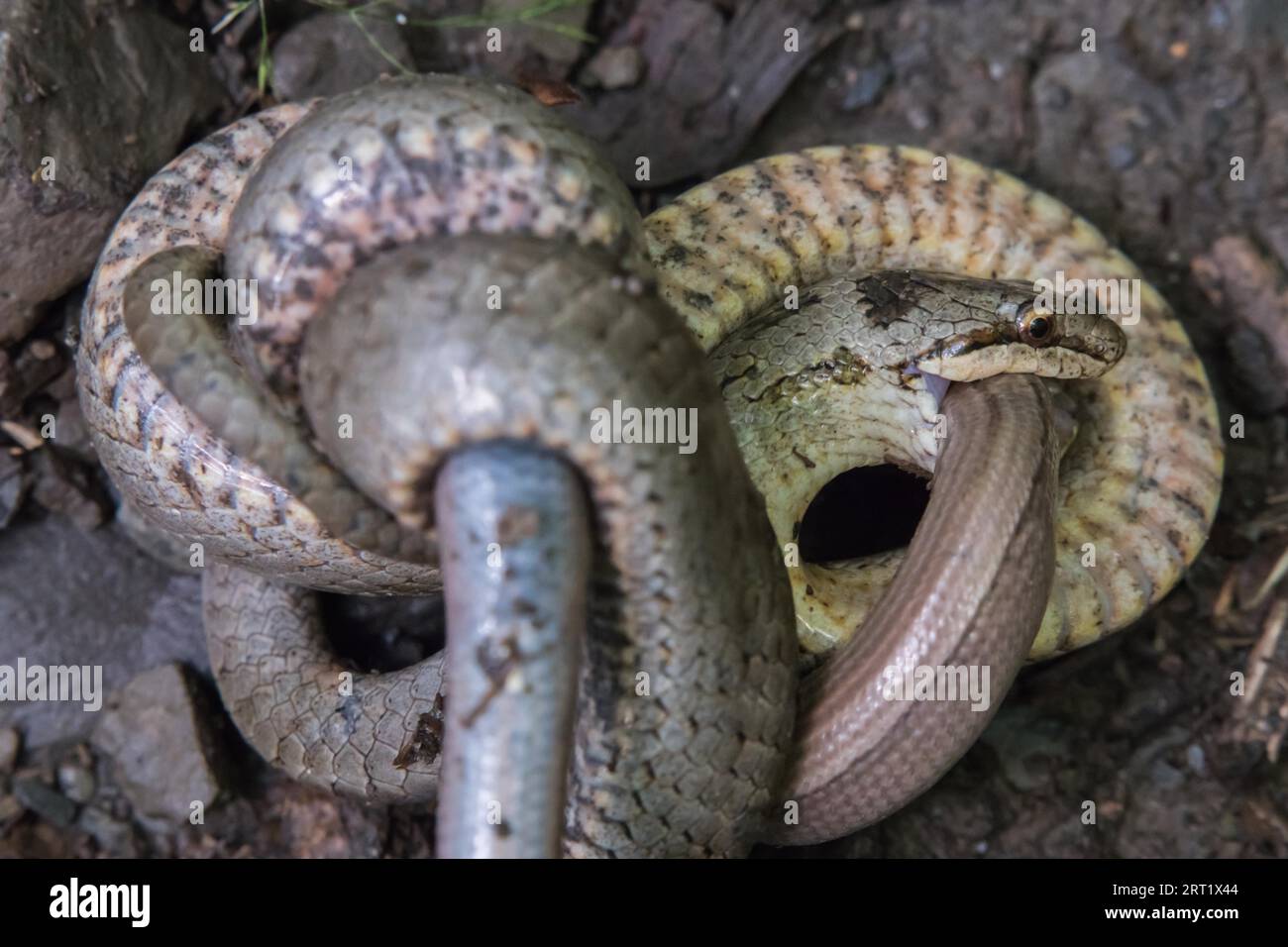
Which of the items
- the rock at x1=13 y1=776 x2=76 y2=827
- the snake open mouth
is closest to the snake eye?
the snake open mouth

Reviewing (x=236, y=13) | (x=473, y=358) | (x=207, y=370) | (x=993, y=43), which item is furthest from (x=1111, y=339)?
(x=236, y=13)

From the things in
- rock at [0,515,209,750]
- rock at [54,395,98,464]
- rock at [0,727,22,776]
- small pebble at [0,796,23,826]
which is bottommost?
small pebble at [0,796,23,826]

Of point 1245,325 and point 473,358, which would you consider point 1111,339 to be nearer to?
point 1245,325

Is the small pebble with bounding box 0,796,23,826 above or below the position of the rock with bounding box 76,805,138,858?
above

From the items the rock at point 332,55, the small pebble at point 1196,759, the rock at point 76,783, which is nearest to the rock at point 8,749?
the rock at point 76,783

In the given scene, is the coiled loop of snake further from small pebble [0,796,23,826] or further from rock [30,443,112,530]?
small pebble [0,796,23,826]

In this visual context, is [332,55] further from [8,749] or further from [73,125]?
[8,749]

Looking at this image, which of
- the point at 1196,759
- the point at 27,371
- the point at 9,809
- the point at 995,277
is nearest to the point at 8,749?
the point at 9,809
